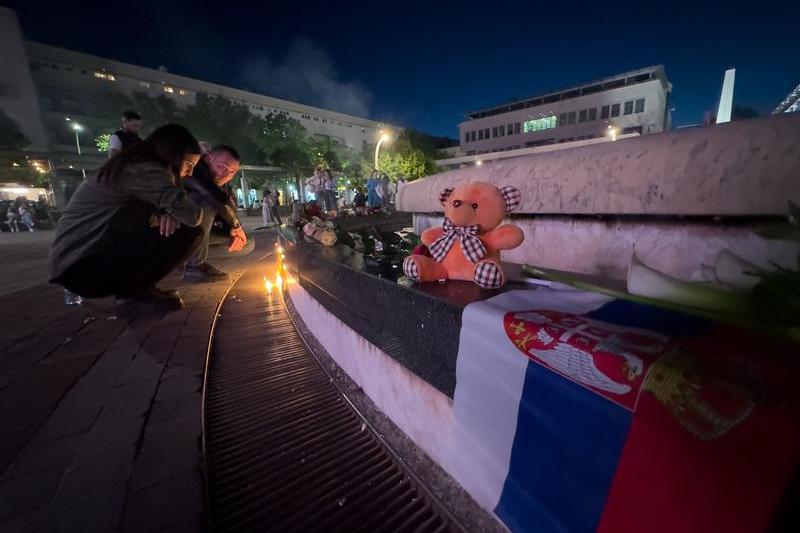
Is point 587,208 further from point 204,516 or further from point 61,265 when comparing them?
point 61,265

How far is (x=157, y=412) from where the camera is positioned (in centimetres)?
190

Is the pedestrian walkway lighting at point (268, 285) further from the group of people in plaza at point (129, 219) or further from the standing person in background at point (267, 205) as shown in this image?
the standing person in background at point (267, 205)

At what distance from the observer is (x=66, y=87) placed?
27094mm

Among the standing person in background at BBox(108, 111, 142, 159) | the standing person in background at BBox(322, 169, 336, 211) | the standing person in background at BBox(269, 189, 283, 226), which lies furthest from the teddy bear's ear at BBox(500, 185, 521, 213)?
the standing person in background at BBox(269, 189, 283, 226)

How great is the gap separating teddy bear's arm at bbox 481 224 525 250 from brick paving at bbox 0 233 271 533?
1685 millimetres

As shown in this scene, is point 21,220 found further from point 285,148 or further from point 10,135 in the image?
point 285,148

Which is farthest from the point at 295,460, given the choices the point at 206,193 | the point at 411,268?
the point at 206,193

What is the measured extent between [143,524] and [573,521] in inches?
60.9

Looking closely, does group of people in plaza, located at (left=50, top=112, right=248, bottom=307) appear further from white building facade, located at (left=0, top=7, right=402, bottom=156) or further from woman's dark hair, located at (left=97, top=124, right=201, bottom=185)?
white building facade, located at (left=0, top=7, right=402, bottom=156)

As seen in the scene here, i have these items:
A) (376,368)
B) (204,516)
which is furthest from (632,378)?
(204,516)

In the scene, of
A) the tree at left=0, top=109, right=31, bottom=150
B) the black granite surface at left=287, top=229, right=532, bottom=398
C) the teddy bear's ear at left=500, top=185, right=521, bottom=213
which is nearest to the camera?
the black granite surface at left=287, top=229, right=532, bottom=398

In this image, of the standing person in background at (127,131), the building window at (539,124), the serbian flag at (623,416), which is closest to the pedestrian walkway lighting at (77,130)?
the standing person in background at (127,131)

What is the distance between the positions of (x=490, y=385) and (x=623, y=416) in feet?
1.37

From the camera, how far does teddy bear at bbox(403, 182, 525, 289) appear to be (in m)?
1.43
